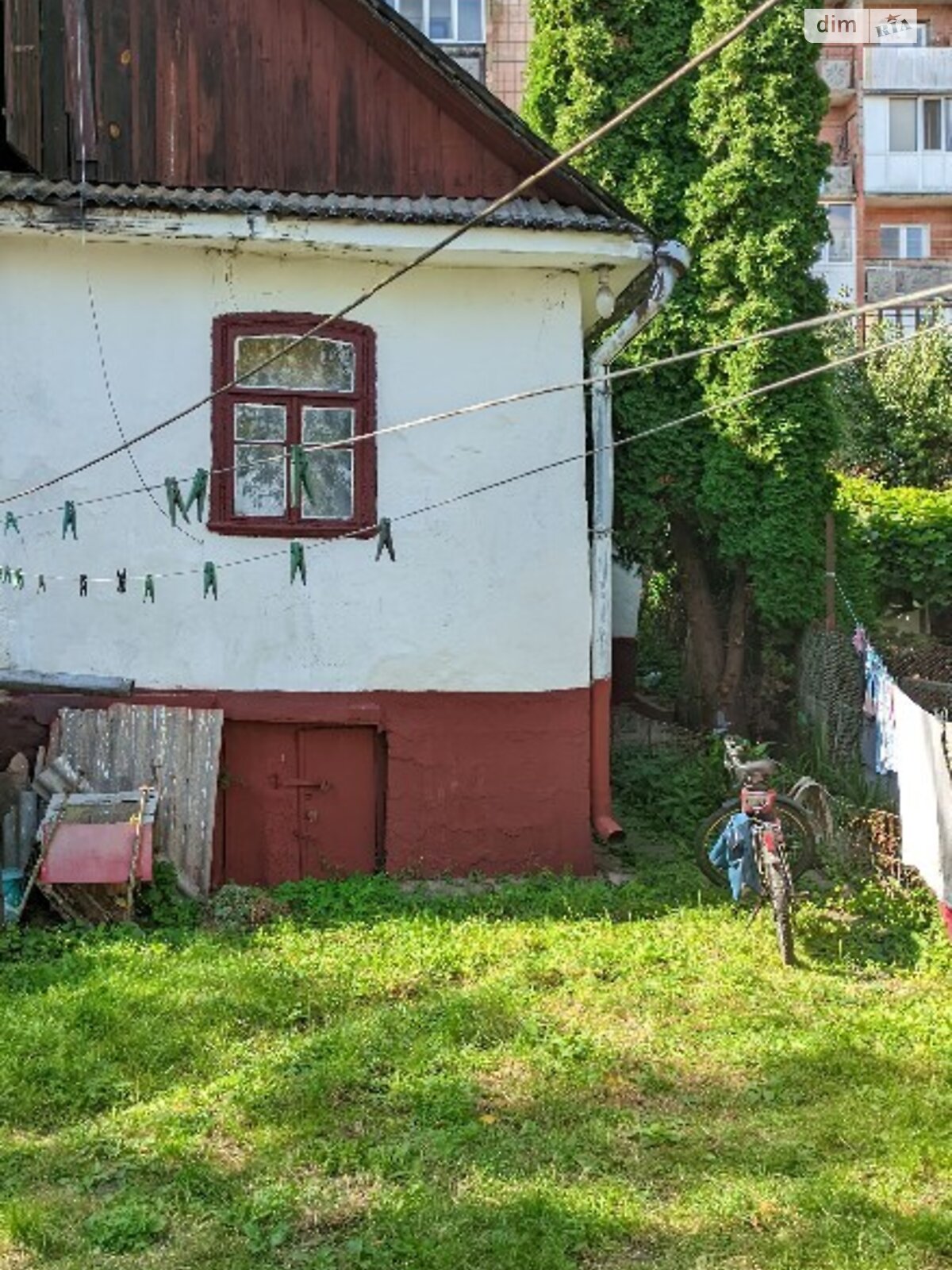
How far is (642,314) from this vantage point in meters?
10.7

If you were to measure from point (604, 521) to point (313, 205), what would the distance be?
3.48 m

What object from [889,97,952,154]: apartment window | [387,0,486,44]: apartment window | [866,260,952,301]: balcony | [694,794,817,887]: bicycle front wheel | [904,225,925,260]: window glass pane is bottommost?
[694,794,817,887]: bicycle front wheel

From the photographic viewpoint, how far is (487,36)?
19391 millimetres

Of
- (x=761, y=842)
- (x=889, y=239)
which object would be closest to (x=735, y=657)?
(x=761, y=842)

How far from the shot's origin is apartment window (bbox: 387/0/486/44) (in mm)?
19297

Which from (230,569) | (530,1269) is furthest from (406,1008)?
(230,569)

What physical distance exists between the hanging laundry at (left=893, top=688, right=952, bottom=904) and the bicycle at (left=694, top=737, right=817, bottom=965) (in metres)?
0.79

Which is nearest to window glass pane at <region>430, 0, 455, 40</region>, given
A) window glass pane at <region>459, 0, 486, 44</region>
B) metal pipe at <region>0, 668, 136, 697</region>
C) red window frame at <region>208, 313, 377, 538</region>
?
window glass pane at <region>459, 0, 486, 44</region>

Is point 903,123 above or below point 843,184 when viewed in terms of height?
above

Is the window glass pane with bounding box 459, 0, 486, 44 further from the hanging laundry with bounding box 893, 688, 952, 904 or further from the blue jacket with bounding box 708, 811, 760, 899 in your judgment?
the blue jacket with bounding box 708, 811, 760, 899

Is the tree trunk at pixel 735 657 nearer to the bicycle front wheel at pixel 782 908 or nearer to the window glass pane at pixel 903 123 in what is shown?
the bicycle front wheel at pixel 782 908

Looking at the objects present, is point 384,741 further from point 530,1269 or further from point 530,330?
point 530,1269

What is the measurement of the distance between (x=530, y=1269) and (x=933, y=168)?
28.8 meters

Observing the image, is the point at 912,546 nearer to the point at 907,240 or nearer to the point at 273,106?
the point at 273,106
